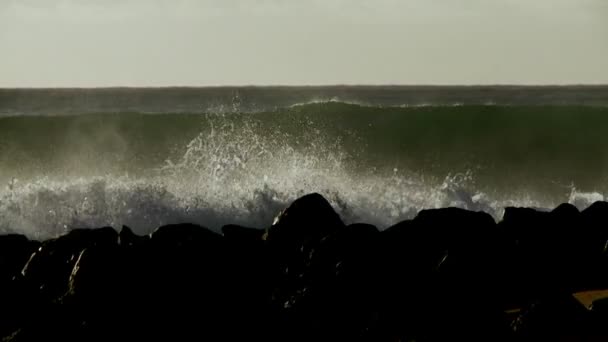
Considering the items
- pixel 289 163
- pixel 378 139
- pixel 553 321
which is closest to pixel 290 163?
pixel 289 163

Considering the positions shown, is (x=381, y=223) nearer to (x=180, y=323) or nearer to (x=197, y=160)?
(x=197, y=160)

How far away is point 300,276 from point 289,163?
522 cm

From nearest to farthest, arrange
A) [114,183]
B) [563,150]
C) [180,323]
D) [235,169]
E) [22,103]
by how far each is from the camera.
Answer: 1. [180,323]
2. [114,183]
3. [235,169]
4. [563,150]
5. [22,103]

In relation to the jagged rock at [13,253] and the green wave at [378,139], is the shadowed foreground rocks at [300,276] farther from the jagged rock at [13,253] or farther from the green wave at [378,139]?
the green wave at [378,139]

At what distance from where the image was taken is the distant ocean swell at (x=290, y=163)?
1020 cm

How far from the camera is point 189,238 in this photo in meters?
7.00

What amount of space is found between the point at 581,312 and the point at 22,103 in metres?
27.4

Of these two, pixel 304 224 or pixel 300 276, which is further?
pixel 304 224

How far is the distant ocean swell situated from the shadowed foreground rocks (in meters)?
2.80

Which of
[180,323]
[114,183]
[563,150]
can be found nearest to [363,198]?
[114,183]

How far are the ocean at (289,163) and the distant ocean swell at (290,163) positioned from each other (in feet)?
0.09

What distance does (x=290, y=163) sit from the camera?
11734mm

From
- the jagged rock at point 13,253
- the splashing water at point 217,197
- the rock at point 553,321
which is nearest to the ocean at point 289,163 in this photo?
the splashing water at point 217,197

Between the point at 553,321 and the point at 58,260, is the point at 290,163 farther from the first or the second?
the point at 553,321
